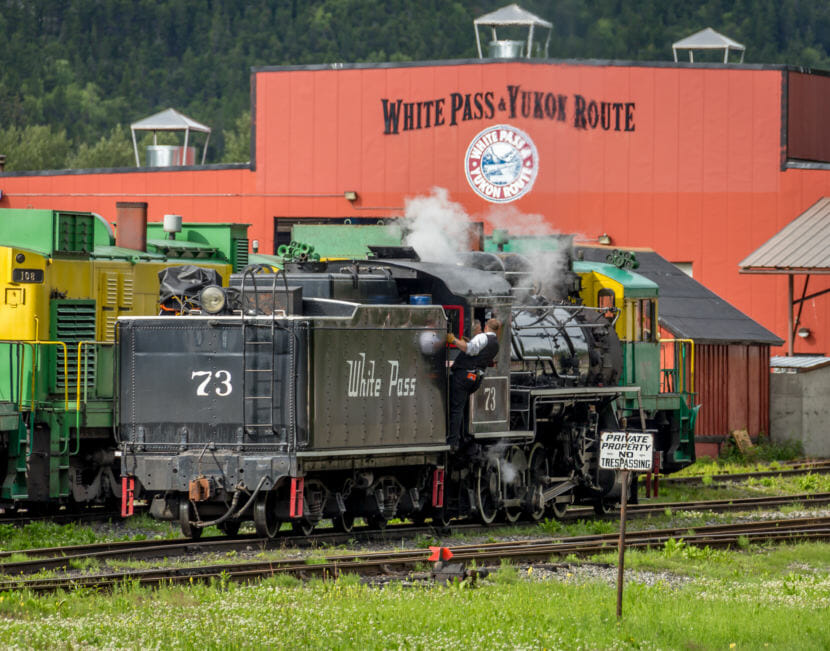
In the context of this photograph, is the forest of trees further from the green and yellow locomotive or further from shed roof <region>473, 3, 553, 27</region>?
the green and yellow locomotive

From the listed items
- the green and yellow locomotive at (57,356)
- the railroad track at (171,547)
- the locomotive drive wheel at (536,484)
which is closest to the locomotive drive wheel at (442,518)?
the railroad track at (171,547)

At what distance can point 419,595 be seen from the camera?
1247 cm

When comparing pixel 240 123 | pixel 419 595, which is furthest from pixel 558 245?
pixel 240 123

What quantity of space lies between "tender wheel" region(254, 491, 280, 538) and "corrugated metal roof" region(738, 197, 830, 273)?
19756 mm

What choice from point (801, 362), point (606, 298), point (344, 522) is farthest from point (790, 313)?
point (344, 522)

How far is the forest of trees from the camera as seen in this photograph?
309ft

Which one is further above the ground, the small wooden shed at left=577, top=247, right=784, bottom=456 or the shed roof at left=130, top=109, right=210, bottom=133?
the shed roof at left=130, top=109, right=210, bottom=133

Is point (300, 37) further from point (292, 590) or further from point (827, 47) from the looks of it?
point (292, 590)

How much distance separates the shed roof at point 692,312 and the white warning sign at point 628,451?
59.3 feet

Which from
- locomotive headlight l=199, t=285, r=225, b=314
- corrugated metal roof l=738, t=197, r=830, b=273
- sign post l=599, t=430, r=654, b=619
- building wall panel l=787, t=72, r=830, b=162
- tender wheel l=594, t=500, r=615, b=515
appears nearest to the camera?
sign post l=599, t=430, r=654, b=619

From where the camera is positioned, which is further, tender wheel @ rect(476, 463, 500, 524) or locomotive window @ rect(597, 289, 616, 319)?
locomotive window @ rect(597, 289, 616, 319)

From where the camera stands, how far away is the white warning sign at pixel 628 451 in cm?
1184

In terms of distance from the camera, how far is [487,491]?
18.4 meters

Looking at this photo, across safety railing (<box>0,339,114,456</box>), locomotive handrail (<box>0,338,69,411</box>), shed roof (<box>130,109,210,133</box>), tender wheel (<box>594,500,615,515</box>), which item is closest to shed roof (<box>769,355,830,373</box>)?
tender wheel (<box>594,500,615,515</box>)
